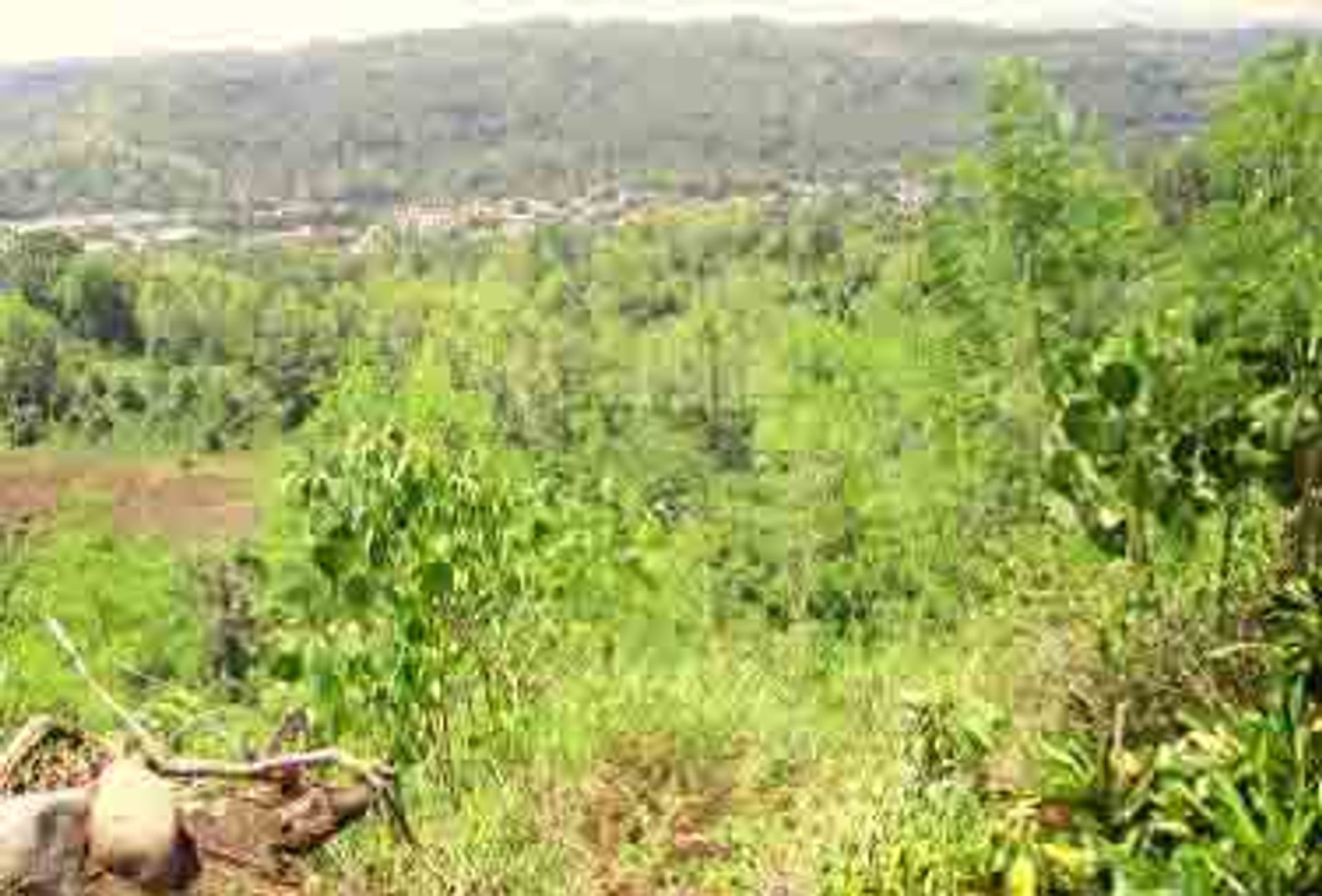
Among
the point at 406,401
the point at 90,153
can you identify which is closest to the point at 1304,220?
the point at 406,401

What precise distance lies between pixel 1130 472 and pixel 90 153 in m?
203

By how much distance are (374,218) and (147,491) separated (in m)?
98.7

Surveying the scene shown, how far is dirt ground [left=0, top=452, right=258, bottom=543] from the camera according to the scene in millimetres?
47562

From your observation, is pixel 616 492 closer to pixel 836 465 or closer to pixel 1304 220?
pixel 1304 220

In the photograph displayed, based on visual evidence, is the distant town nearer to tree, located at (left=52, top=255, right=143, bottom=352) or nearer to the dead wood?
tree, located at (left=52, top=255, right=143, bottom=352)

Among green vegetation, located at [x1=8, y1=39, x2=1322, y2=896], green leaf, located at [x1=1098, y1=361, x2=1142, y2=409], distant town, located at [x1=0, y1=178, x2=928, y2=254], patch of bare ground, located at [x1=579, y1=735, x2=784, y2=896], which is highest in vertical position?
green leaf, located at [x1=1098, y1=361, x2=1142, y2=409]

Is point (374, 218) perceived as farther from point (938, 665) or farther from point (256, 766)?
point (256, 766)

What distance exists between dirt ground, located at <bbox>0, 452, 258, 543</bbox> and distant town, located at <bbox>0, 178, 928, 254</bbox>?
2293 inches

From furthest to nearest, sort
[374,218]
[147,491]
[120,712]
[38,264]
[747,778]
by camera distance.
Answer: [374,218] → [38,264] → [147,491] → [747,778] → [120,712]

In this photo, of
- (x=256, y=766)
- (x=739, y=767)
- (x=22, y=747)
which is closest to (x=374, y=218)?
(x=739, y=767)

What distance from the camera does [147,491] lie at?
52562 millimetres

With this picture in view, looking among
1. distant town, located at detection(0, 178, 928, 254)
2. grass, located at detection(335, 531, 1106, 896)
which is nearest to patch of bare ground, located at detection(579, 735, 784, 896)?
grass, located at detection(335, 531, 1106, 896)

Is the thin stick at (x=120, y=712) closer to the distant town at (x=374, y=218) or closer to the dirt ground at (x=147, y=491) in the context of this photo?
the dirt ground at (x=147, y=491)

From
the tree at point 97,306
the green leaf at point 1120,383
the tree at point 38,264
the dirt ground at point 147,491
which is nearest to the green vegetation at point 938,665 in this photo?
the green leaf at point 1120,383
